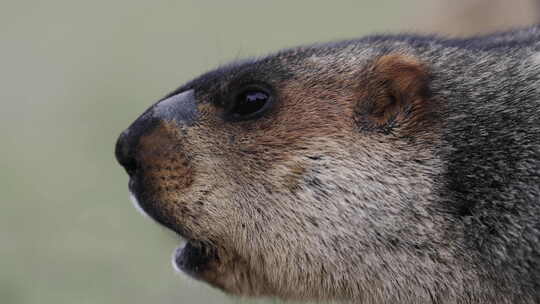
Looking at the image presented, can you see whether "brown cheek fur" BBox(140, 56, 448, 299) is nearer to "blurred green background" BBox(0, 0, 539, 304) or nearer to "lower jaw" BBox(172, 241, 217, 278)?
"lower jaw" BBox(172, 241, 217, 278)

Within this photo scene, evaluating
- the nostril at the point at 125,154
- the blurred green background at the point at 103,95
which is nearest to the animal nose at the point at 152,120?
the nostril at the point at 125,154

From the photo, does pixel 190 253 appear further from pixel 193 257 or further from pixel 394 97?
pixel 394 97

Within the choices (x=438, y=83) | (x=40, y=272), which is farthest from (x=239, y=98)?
(x=40, y=272)

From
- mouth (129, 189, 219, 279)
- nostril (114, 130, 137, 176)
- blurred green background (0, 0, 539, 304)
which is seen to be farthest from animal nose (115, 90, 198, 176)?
blurred green background (0, 0, 539, 304)

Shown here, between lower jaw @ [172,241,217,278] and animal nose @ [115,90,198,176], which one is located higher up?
animal nose @ [115,90,198,176]

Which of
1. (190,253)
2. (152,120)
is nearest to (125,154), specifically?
(152,120)

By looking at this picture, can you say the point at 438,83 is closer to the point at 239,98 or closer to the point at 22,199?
the point at 239,98
